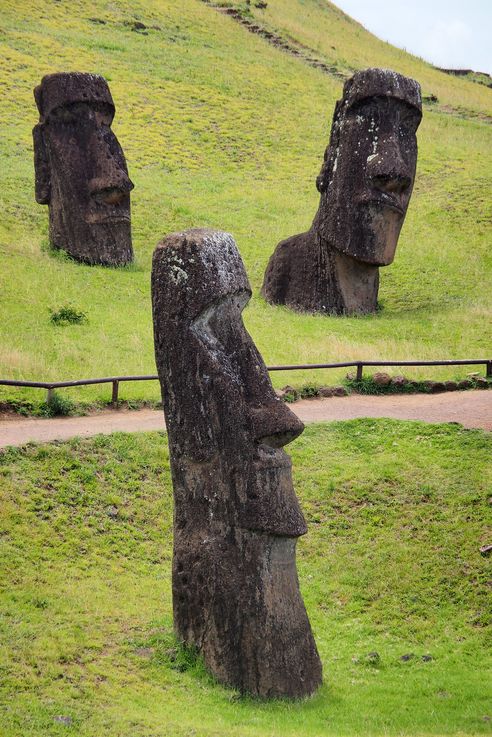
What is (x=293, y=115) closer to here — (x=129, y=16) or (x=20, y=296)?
(x=129, y=16)

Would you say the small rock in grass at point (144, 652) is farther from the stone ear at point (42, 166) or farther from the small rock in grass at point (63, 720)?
the stone ear at point (42, 166)

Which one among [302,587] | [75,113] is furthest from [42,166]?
[302,587]

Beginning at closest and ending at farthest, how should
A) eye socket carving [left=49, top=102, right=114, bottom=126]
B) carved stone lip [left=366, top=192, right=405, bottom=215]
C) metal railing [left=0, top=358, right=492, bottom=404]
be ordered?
metal railing [left=0, top=358, right=492, bottom=404] < carved stone lip [left=366, top=192, right=405, bottom=215] < eye socket carving [left=49, top=102, right=114, bottom=126]

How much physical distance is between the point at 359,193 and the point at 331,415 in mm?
7537

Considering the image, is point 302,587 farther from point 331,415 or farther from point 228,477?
point 331,415

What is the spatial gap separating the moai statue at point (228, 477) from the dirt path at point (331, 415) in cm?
547

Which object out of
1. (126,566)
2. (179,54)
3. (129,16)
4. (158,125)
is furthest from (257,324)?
(129,16)

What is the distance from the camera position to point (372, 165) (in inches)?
1034

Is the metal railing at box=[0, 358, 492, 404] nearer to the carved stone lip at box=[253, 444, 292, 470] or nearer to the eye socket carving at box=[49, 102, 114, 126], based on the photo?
the carved stone lip at box=[253, 444, 292, 470]

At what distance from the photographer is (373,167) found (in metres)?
26.2

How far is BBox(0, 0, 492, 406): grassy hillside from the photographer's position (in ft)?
79.7

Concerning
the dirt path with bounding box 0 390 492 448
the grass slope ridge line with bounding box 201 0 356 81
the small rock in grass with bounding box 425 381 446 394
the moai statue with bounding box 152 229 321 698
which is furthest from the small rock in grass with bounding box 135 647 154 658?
the grass slope ridge line with bounding box 201 0 356 81

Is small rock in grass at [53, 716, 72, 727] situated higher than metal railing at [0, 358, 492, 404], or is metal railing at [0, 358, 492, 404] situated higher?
metal railing at [0, 358, 492, 404]

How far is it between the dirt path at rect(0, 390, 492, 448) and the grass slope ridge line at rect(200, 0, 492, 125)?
108 ft
